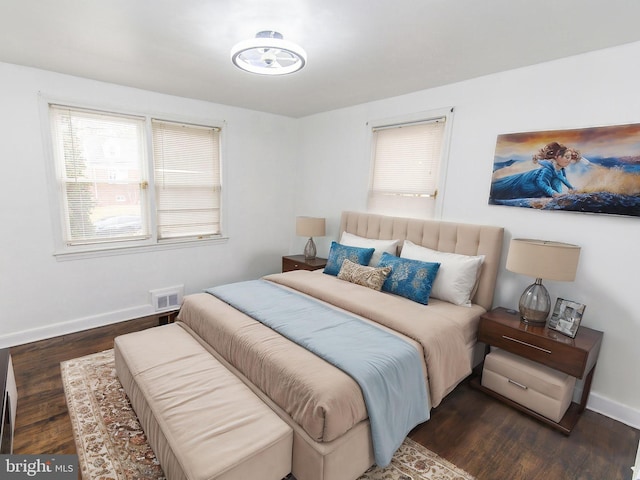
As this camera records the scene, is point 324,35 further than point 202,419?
Yes

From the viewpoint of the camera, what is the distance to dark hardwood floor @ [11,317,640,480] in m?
1.80

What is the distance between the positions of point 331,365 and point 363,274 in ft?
4.49

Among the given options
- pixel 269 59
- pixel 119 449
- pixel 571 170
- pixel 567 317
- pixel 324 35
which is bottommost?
pixel 119 449

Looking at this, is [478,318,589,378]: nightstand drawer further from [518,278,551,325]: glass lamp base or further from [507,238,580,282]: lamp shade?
[507,238,580,282]: lamp shade

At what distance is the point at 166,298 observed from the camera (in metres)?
3.76

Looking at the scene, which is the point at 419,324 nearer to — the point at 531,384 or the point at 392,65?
the point at 531,384

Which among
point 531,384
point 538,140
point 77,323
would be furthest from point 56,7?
point 531,384

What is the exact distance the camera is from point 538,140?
2.48 meters

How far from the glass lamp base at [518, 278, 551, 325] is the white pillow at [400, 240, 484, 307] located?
1.35 ft

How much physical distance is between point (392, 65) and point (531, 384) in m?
2.57

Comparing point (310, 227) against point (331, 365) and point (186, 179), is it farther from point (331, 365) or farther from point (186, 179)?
point (331, 365)

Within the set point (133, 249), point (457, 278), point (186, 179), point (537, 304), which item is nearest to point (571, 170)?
point (537, 304)

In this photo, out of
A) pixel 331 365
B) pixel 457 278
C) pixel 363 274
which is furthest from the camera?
pixel 363 274

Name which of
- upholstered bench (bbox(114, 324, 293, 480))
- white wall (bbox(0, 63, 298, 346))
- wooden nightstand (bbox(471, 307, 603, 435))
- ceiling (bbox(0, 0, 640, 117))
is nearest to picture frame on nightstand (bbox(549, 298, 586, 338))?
wooden nightstand (bbox(471, 307, 603, 435))
